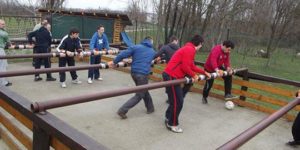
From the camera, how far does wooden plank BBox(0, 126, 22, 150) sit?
3.63m

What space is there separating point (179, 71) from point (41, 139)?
3.20 metres

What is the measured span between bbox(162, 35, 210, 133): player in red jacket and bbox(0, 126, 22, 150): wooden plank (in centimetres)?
256

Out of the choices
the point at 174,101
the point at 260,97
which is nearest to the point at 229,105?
the point at 260,97

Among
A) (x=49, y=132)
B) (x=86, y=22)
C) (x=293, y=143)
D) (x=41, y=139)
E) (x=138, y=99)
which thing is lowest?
(x=293, y=143)

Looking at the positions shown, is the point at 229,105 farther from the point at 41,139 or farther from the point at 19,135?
the point at 41,139

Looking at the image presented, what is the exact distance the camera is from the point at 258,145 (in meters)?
5.05

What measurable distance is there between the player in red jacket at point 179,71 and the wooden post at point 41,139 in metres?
2.99

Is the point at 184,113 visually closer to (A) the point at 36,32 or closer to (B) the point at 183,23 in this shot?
(A) the point at 36,32

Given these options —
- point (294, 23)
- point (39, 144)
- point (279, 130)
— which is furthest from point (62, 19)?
point (294, 23)

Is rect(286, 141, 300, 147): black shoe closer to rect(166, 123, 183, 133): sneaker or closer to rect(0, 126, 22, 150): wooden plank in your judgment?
rect(166, 123, 183, 133): sneaker

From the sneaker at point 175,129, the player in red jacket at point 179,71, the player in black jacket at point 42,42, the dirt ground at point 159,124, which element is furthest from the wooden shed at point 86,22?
the sneaker at point 175,129

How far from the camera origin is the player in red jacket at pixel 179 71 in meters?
5.06

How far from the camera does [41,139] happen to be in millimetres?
2379

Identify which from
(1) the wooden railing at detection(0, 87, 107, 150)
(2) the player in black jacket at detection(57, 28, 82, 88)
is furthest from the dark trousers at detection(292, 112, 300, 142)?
(2) the player in black jacket at detection(57, 28, 82, 88)
